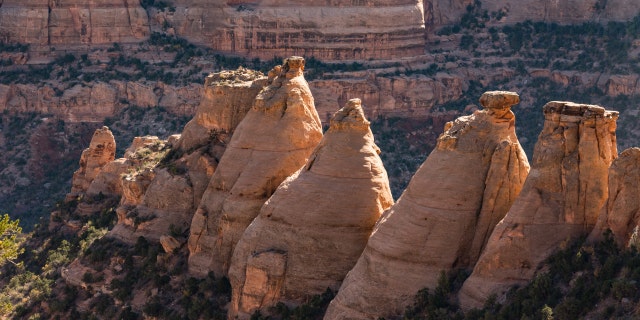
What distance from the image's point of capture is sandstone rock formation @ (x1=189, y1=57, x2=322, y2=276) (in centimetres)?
4491

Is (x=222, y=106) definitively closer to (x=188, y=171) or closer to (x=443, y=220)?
(x=188, y=171)

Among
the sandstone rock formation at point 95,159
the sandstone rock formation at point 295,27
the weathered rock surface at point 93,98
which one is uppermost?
the sandstone rock formation at point 295,27

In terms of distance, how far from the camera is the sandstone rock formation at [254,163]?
44.9 m

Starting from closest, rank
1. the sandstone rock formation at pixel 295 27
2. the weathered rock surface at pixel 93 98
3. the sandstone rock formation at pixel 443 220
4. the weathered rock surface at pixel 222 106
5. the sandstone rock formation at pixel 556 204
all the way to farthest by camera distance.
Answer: the sandstone rock formation at pixel 556 204
the sandstone rock formation at pixel 443 220
the weathered rock surface at pixel 222 106
the weathered rock surface at pixel 93 98
the sandstone rock formation at pixel 295 27

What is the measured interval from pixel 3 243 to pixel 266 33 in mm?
75648

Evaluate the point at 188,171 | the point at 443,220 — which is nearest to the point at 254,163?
the point at 188,171

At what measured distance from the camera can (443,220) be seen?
3700 cm

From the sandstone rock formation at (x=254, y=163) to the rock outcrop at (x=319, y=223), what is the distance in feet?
9.96

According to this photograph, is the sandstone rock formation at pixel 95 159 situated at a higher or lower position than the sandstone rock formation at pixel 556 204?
lower

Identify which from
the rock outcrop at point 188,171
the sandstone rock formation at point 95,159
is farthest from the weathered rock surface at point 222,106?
the sandstone rock formation at point 95,159

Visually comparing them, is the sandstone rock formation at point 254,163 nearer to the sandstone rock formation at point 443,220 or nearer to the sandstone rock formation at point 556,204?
the sandstone rock formation at point 443,220

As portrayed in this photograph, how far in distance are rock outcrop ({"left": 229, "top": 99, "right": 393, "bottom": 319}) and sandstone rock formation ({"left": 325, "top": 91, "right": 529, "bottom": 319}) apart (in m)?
3.02

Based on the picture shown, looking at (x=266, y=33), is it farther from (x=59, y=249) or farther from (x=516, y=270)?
(x=516, y=270)

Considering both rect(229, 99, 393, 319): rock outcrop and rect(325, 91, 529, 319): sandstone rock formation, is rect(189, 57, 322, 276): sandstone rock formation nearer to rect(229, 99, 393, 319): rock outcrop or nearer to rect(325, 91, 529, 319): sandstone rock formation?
rect(229, 99, 393, 319): rock outcrop
